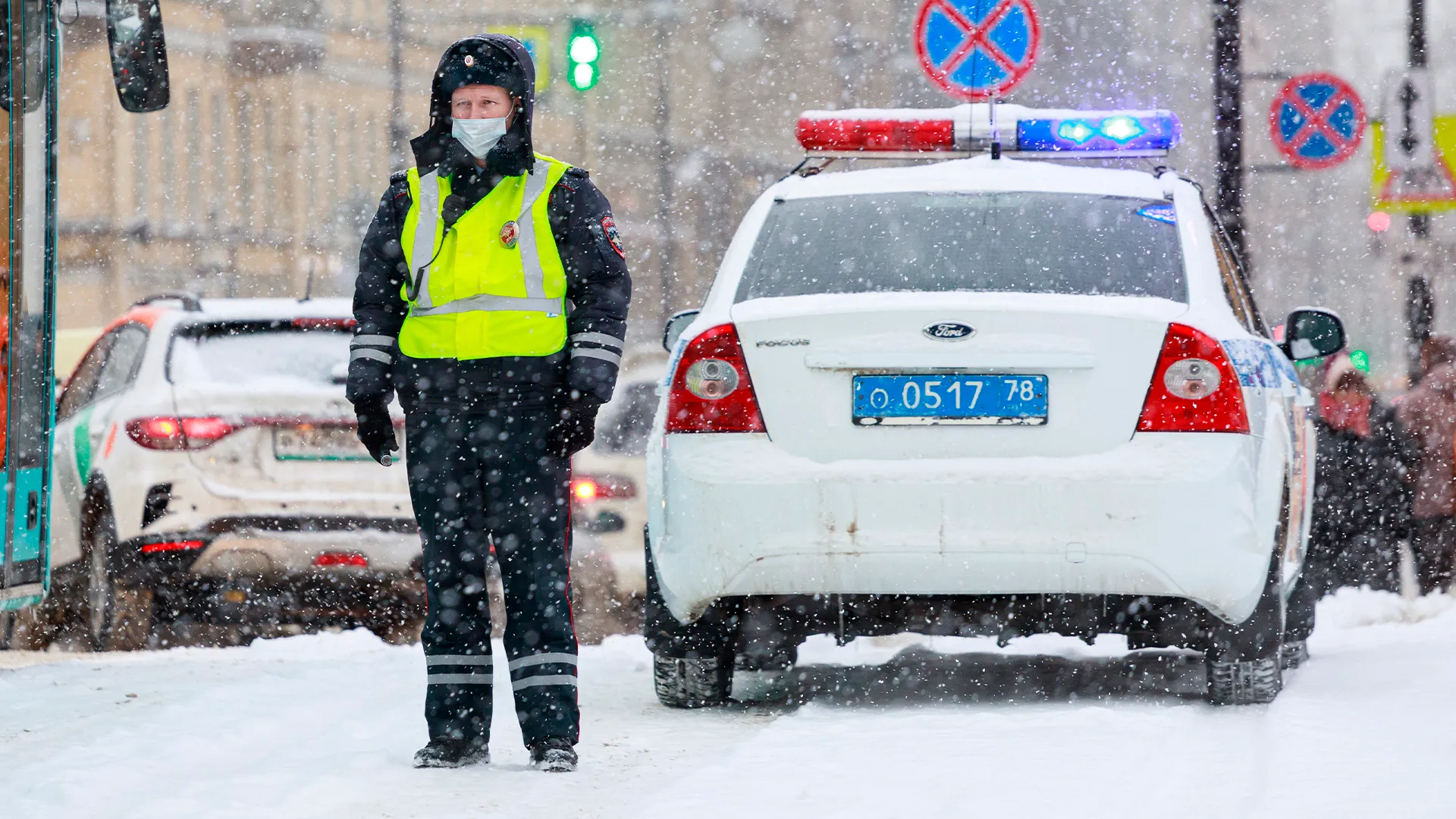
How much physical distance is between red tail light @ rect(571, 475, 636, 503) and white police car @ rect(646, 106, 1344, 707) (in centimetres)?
406

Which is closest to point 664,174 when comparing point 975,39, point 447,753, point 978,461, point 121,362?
point 975,39

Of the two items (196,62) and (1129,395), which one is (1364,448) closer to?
(1129,395)

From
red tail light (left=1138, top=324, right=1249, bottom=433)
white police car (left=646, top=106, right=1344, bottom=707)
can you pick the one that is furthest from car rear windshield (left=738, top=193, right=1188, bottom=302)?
red tail light (left=1138, top=324, right=1249, bottom=433)

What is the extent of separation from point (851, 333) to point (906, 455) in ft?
1.17

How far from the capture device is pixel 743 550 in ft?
20.0

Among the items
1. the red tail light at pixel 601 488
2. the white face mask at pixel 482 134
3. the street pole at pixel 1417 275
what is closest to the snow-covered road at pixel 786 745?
the white face mask at pixel 482 134

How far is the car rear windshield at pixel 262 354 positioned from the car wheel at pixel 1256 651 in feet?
12.9

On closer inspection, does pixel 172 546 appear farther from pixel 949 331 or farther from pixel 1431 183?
pixel 1431 183

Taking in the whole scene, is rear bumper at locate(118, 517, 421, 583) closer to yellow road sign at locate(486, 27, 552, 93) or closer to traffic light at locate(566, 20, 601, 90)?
traffic light at locate(566, 20, 601, 90)

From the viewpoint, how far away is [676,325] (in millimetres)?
7320

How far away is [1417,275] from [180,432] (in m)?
15.4

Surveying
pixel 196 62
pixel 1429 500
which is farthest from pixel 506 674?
pixel 196 62

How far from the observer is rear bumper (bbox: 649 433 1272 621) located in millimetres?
5945

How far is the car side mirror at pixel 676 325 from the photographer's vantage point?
7.21 meters
